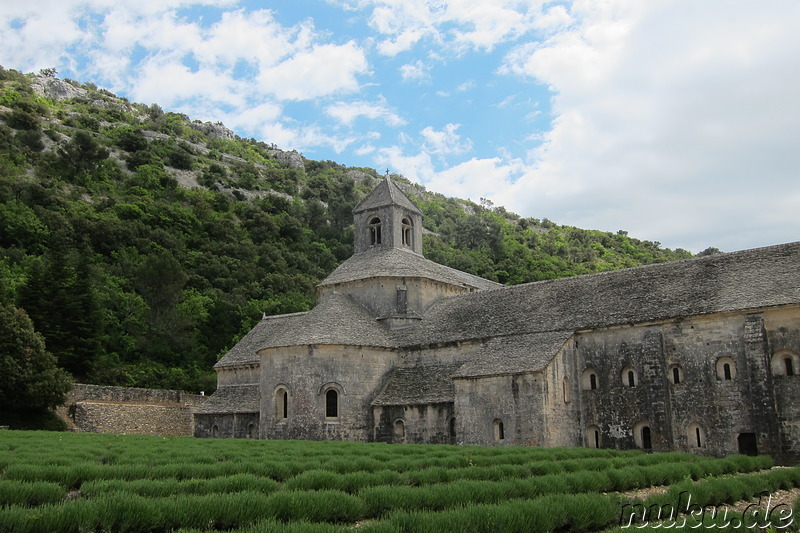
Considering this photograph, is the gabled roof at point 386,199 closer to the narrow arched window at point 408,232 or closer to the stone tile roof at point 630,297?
the narrow arched window at point 408,232

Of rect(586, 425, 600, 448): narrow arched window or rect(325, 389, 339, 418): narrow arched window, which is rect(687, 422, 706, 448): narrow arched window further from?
rect(325, 389, 339, 418): narrow arched window

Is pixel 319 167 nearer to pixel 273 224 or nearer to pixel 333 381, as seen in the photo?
pixel 273 224

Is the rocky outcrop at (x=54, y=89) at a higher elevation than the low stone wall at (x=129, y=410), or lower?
higher

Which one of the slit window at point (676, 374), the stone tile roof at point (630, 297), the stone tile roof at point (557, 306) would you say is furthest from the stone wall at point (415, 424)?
the slit window at point (676, 374)

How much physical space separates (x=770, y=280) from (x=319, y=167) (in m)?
107

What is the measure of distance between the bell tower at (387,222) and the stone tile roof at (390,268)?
63 centimetres

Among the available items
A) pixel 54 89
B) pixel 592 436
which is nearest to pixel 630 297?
pixel 592 436

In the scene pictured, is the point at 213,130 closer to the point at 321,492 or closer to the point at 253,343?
the point at 253,343

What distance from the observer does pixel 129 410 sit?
131 feet

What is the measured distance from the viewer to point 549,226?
126750mm

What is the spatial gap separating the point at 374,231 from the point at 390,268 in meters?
5.29

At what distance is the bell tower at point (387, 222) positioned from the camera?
4238 centimetres

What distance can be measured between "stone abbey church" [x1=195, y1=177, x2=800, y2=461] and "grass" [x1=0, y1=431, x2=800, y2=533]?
30.1 feet

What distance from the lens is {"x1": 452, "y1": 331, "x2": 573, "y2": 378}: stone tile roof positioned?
2881 cm
